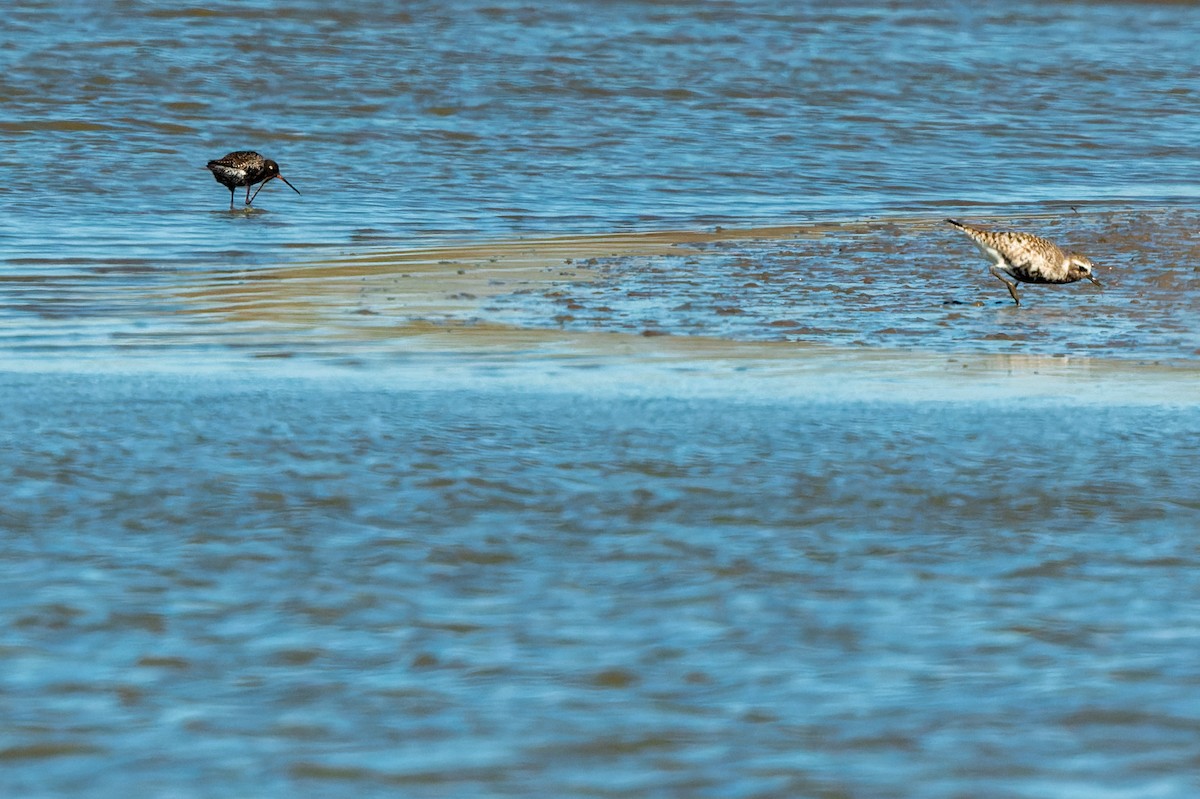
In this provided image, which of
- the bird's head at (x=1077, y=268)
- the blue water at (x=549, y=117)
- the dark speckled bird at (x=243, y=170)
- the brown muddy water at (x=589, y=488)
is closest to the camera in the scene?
the brown muddy water at (x=589, y=488)

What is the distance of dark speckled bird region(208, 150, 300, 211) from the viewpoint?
16.1 metres

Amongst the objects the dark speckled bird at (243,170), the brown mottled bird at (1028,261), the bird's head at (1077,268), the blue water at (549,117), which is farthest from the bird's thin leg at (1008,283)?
the dark speckled bird at (243,170)

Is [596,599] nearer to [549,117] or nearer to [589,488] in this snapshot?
[589,488]

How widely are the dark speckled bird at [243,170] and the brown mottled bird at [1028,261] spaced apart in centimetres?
672

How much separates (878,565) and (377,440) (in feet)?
7.35

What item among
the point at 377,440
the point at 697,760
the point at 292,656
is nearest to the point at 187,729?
the point at 292,656

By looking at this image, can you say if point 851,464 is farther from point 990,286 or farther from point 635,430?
point 990,286

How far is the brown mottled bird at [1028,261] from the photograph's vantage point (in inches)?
441

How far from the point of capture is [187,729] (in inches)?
166

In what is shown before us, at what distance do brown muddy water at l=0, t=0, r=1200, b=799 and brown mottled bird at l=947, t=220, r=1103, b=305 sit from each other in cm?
17

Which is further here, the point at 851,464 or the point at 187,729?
the point at 851,464

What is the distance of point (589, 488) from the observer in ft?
21.1

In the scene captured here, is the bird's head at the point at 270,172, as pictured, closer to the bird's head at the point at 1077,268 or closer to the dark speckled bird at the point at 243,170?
the dark speckled bird at the point at 243,170

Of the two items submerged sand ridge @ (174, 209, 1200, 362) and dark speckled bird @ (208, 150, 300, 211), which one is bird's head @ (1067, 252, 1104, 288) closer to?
submerged sand ridge @ (174, 209, 1200, 362)
